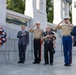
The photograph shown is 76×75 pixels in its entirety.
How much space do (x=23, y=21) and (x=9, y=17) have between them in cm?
110

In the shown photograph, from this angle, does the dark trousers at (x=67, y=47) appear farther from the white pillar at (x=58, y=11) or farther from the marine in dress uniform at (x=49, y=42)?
the white pillar at (x=58, y=11)

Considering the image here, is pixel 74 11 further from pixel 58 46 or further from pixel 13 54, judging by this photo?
pixel 13 54

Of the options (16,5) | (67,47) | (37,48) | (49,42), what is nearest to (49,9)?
(16,5)

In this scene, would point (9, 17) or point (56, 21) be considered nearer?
point (9, 17)

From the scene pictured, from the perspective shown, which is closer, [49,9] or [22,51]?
[22,51]

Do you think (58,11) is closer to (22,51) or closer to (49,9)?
(22,51)

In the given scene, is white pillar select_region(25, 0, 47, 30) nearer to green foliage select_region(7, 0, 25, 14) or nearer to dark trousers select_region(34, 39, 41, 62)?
dark trousers select_region(34, 39, 41, 62)

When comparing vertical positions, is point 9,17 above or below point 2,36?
above

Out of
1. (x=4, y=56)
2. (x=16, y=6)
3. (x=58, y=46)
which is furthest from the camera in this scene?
(x=16, y=6)

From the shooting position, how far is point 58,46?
525 inches

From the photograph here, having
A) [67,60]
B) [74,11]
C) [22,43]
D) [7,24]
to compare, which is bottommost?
[67,60]

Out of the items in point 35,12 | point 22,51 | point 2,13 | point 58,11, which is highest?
point 58,11

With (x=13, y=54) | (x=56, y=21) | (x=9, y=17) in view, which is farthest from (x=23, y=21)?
(x=56, y=21)

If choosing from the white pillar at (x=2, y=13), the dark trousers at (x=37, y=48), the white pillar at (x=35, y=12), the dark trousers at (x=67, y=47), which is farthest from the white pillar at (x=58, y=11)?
the dark trousers at (x=67, y=47)
